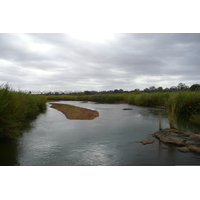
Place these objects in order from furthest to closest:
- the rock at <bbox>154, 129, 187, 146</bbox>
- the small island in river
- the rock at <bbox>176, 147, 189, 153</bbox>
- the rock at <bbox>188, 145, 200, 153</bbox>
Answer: the small island in river → the rock at <bbox>154, 129, 187, 146</bbox> → the rock at <bbox>176, 147, 189, 153</bbox> → the rock at <bbox>188, 145, 200, 153</bbox>

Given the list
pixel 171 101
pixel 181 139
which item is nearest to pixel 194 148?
pixel 181 139

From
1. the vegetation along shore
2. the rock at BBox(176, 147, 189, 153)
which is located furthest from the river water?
the vegetation along shore

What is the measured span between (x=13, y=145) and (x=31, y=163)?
226 cm

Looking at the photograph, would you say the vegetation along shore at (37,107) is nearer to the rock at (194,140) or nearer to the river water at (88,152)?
the river water at (88,152)

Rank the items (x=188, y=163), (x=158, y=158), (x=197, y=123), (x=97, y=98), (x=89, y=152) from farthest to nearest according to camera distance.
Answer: (x=97, y=98) → (x=197, y=123) → (x=89, y=152) → (x=158, y=158) → (x=188, y=163)

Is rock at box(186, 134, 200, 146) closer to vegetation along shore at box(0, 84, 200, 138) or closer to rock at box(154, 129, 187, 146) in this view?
rock at box(154, 129, 187, 146)

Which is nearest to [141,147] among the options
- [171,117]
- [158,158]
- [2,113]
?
[158,158]

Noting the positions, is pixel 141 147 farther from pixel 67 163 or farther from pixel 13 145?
pixel 13 145

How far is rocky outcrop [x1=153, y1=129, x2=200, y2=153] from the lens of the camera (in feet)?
21.1

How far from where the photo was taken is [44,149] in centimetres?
662

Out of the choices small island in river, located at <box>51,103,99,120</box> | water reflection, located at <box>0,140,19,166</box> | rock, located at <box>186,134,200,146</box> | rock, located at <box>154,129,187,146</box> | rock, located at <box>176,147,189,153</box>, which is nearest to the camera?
water reflection, located at <box>0,140,19,166</box>

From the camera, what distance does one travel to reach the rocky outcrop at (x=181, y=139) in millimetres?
6441

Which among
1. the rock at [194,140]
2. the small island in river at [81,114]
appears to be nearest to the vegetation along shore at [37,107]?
the small island in river at [81,114]

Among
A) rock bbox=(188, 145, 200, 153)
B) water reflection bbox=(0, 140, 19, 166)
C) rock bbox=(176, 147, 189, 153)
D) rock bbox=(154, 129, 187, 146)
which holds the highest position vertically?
rock bbox=(154, 129, 187, 146)
